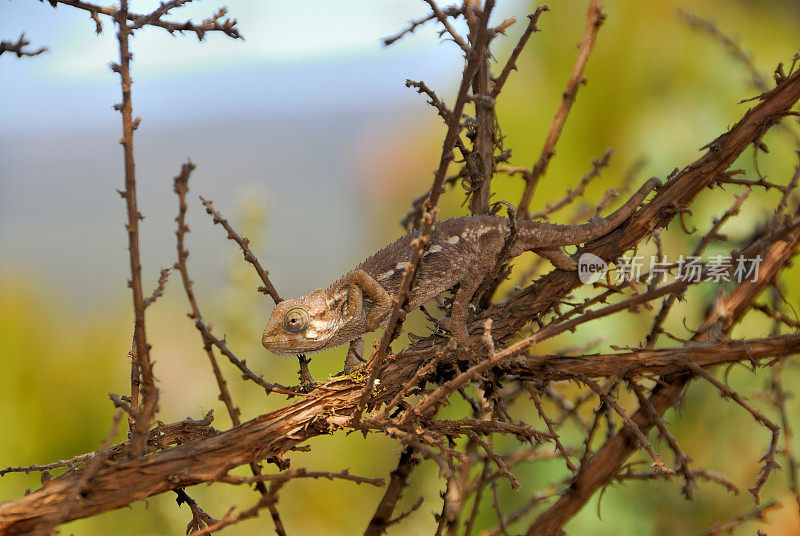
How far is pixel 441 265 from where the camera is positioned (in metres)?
1.69

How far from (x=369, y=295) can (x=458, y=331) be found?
0.35 meters

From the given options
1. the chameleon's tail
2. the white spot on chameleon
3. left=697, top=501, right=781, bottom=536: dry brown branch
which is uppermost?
the chameleon's tail

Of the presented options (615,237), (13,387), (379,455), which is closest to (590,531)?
(379,455)

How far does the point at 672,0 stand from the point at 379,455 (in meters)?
3.48

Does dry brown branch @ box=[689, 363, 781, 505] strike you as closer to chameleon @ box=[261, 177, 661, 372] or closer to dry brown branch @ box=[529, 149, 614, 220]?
chameleon @ box=[261, 177, 661, 372]

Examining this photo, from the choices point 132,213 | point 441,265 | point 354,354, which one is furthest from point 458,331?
point 132,213

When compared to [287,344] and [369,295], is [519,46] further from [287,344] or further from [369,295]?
[287,344]

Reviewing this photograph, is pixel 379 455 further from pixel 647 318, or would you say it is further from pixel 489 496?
pixel 647 318

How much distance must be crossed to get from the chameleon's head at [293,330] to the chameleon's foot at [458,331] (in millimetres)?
328

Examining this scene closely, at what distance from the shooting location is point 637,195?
163 cm

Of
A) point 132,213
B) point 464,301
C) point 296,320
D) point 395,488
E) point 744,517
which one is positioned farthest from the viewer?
point 464,301

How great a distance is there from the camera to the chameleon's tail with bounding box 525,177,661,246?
5.24ft

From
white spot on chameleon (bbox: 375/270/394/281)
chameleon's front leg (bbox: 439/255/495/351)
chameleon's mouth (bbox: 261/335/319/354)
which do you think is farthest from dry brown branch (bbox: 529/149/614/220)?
chameleon's mouth (bbox: 261/335/319/354)

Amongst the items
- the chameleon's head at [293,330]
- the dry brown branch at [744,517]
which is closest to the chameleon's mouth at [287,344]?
the chameleon's head at [293,330]
